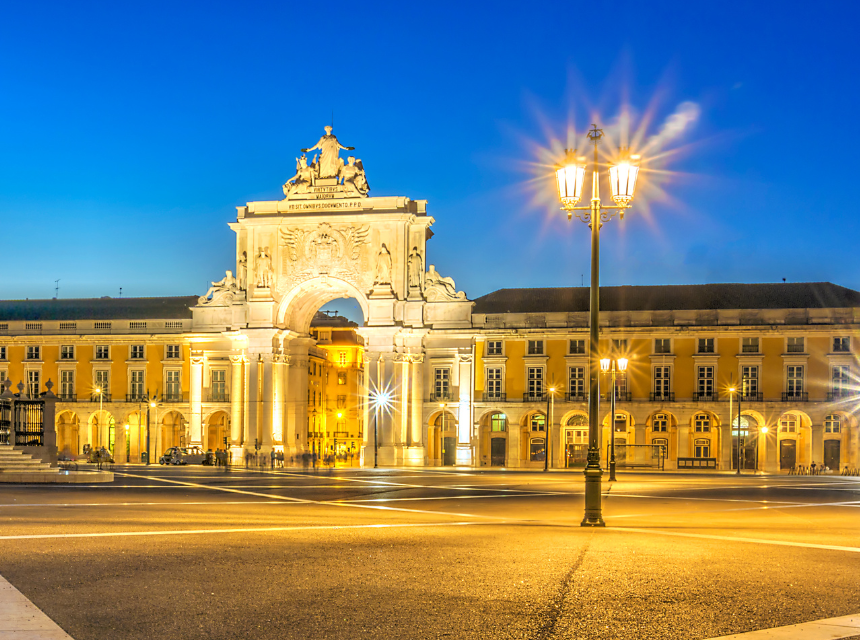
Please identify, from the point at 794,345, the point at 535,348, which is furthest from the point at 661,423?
the point at 794,345

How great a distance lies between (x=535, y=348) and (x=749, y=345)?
15.6m

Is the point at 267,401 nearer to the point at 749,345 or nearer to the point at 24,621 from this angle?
the point at 749,345

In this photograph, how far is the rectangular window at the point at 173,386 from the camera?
255 ft

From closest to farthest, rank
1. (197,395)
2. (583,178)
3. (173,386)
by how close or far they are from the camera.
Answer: (583,178) → (197,395) → (173,386)

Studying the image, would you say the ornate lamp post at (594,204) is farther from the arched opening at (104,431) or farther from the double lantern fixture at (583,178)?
the arched opening at (104,431)

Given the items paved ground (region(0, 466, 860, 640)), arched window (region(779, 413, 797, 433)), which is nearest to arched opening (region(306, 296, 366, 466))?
arched window (region(779, 413, 797, 433))

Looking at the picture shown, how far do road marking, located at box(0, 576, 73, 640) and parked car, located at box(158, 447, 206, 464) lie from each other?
56778 mm

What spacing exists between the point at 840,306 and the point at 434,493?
49498mm

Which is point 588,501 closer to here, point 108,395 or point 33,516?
point 33,516

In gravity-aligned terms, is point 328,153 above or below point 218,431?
above

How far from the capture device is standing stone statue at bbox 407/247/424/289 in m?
72.8

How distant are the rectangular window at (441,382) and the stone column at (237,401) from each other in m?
15.1

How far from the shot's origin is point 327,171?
74.9m

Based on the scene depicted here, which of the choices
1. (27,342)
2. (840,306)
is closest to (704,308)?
(840,306)
